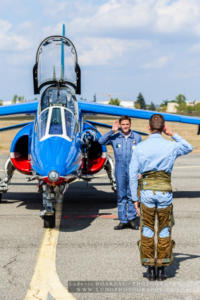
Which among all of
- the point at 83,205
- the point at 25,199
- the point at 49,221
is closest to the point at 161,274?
the point at 49,221

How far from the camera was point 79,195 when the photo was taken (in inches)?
494

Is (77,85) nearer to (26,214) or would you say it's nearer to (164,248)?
(26,214)

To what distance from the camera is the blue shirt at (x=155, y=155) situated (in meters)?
5.40

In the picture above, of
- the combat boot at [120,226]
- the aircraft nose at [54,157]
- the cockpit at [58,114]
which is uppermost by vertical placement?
the cockpit at [58,114]

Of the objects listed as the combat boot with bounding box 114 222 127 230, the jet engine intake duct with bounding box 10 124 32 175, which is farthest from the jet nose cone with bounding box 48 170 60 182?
the jet engine intake duct with bounding box 10 124 32 175

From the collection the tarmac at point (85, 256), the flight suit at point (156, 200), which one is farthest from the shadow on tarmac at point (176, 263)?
the flight suit at point (156, 200)

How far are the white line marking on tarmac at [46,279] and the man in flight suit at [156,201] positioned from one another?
1.05 m

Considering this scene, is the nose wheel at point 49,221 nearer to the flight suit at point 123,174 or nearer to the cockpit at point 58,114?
the flight suit at point 123,174

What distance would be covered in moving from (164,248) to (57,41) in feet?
24.8

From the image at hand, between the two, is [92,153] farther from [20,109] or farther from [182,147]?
[182,147]

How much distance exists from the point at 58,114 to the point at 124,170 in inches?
77.9

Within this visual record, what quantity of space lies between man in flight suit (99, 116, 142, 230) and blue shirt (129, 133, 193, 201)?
2.58 metres

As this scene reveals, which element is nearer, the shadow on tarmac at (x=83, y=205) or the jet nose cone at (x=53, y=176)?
the jet nose cone at (x=53, y=176)

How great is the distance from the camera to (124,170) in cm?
816
